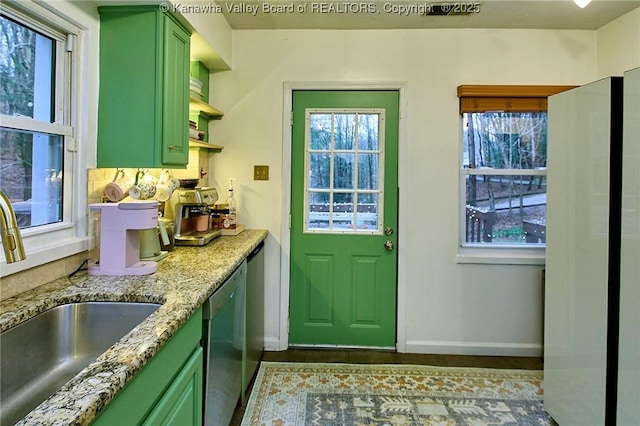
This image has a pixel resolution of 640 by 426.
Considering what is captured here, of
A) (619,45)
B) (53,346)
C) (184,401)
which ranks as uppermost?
(619,45)

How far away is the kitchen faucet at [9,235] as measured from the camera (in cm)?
82

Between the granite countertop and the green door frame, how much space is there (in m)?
0.77

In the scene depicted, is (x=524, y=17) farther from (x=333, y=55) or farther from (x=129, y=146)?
(x=129, y=146)

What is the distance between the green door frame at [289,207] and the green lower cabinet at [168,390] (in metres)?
1.53

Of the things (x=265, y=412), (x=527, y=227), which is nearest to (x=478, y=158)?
(x=527, y=227)

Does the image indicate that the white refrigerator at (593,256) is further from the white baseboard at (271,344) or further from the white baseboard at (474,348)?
the white baseboard at (271,344)

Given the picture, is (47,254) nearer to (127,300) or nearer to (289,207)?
(127,300)

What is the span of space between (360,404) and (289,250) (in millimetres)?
1206

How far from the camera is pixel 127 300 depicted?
4.33ft

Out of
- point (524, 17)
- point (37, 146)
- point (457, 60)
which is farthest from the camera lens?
point (457, 60)

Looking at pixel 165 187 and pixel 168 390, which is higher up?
pixel 165 187

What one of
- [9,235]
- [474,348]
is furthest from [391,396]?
[9,235]

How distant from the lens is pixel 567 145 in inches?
75.0

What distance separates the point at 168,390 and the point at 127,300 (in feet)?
1.20
